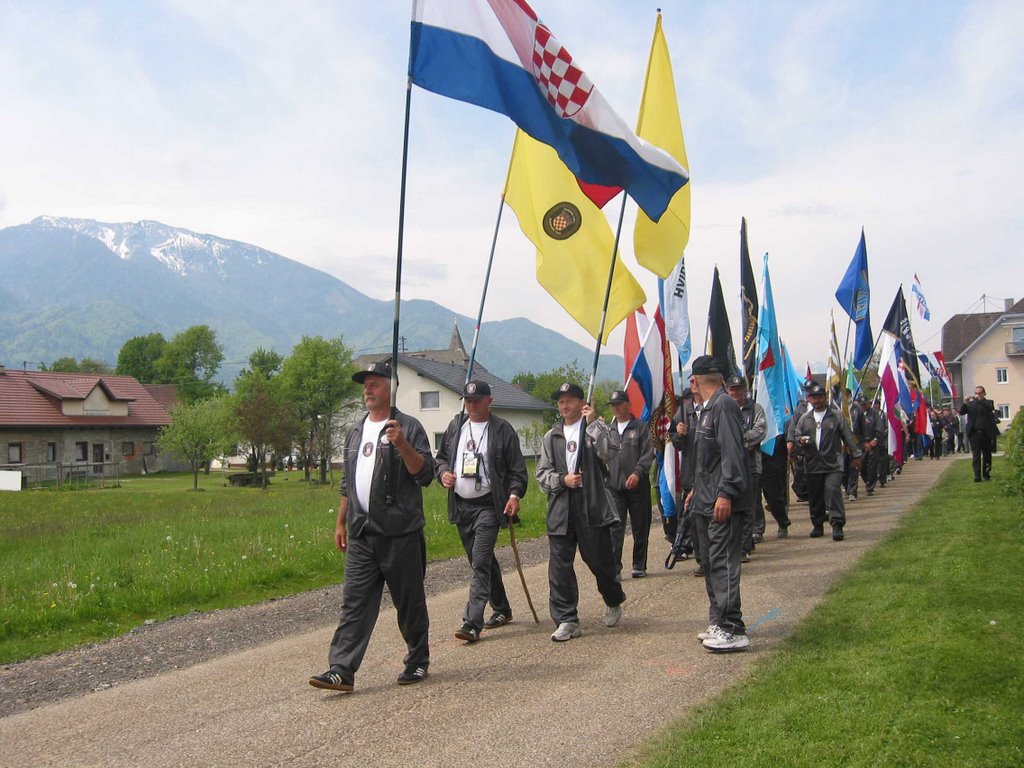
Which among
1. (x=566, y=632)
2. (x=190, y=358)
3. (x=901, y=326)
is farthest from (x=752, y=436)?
(x=190, y=358)

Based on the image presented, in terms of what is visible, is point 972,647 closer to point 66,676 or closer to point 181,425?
point 66,676

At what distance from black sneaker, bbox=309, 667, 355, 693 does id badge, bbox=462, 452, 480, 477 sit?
2.16 metres

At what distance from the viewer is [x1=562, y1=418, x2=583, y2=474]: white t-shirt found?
748 cm

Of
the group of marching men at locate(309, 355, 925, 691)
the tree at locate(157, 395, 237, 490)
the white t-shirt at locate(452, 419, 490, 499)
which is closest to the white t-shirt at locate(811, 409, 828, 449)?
the group of marching men at locate(309, 355, 925, 691)

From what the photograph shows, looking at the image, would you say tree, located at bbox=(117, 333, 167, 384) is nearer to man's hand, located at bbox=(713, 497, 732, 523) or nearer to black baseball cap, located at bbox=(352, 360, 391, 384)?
black baseball cap, located at bbox=(352, 360, 391, 384)

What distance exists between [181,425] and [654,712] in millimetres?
48437

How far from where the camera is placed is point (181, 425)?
49844 millimetres

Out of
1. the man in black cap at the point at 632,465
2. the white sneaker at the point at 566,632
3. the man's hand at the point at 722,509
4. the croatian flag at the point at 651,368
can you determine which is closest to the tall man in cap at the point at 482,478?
the white sneaker at the point at 566,632

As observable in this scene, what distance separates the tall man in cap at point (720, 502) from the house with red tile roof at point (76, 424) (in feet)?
164

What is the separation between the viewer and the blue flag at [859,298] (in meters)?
17.6

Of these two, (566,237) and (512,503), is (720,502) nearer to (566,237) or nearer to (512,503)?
(512,503)

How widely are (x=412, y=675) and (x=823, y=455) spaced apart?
827 cm

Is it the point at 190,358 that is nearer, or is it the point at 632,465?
the point at 632,465

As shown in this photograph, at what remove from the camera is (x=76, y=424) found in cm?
5778
